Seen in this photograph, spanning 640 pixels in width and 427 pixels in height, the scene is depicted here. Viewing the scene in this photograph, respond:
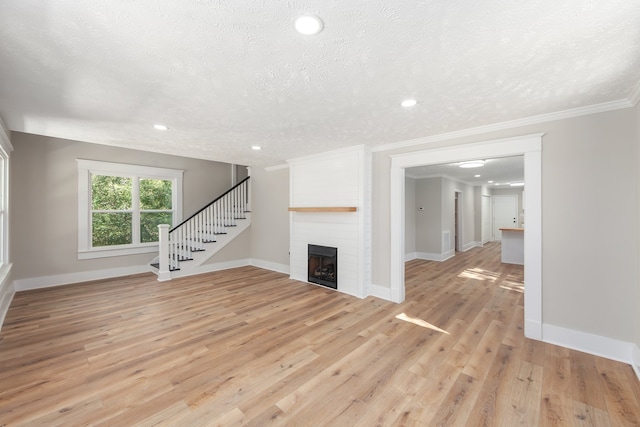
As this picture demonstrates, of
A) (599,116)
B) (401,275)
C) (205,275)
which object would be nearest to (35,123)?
(205,275)

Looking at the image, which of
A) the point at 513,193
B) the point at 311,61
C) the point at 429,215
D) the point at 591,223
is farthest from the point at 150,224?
the point at 513,193

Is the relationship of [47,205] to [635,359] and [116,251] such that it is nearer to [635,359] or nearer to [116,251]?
[116,251]

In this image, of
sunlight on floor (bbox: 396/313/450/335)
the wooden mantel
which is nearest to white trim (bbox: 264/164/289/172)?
the wooden mantel

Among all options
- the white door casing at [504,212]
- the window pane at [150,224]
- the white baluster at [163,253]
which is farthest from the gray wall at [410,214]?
the window pane at [150,224]

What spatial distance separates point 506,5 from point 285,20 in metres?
1.12

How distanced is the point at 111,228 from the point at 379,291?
5.41 m

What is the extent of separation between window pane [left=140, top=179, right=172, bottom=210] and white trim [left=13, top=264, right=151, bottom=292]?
1.34 metres

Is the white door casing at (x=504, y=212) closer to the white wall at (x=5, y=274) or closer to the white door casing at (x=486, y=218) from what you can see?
the white door casing at (x=486, y=218)

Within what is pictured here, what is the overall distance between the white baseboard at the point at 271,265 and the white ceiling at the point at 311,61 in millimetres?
3633

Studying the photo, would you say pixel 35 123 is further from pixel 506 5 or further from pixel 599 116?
pixel 599 116

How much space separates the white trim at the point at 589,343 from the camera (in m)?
2.50

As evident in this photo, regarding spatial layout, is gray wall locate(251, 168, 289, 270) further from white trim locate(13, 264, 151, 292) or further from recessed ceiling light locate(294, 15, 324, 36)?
recessed ceiling light locate(294, 15, 324, 36)

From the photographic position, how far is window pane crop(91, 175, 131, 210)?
17.3ft

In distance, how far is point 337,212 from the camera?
4.68 meters
